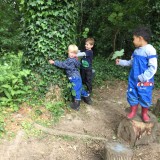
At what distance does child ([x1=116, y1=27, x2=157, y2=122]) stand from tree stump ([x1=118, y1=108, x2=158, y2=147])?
326 millimetres

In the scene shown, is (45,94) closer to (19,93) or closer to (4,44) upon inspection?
(19,93)

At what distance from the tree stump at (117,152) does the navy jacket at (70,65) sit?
1911mm

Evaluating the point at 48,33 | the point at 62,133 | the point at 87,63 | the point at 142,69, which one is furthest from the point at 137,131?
the point at 48,33

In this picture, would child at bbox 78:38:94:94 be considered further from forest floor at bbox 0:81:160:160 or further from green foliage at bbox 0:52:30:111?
green foliage at bbox 0:52:30:111

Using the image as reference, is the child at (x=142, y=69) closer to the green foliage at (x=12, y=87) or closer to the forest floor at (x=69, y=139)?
the forest floor at (x=69, y=139)

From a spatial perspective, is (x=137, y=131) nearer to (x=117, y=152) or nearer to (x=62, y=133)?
(x=117, y=152)

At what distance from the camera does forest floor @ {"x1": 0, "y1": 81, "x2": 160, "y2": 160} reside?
4.47 metres

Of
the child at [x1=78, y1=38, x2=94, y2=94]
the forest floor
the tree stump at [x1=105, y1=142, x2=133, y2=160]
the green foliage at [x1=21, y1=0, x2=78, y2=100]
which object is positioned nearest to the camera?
the tree stump at [x1=105, y1=142, x2=133, y2=160]

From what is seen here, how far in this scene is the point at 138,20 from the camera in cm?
1081

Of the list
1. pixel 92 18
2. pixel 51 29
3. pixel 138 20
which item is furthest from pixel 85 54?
pixel 92 18

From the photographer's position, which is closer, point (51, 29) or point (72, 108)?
point (51, 29)

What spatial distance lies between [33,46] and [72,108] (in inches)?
61.4

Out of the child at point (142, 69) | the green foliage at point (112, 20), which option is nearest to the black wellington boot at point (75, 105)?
the child at point (142, 69)

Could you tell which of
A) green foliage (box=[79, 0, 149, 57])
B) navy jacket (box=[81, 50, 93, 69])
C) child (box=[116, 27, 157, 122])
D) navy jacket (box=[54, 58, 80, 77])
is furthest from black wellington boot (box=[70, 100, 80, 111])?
green foliage (box=[79, 0, 149, 57])
